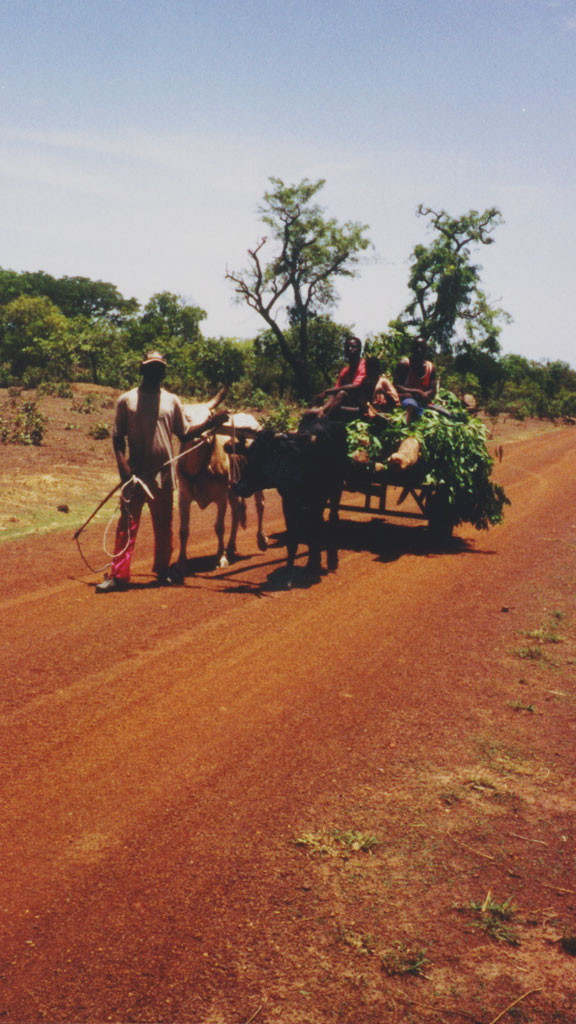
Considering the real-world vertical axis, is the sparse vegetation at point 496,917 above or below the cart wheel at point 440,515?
below

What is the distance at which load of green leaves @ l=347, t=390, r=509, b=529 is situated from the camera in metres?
9.71

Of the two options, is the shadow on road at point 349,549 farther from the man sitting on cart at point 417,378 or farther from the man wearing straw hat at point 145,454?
the man sitting on cart at point 417,378

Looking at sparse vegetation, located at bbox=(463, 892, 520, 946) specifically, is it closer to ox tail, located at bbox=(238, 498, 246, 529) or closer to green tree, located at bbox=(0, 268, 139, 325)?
ox tail, located at bbox=(238, 498, 246, 529)

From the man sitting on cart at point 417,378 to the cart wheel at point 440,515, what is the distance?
1.25 m

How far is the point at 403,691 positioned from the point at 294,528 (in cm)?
341

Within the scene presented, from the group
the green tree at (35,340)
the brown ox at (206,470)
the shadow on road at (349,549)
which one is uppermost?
the green tree at (35,340)

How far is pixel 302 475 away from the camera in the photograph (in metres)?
8.31

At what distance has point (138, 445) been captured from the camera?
25.8ft

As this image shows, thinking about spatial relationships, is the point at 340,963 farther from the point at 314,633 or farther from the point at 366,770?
the point at 314,633

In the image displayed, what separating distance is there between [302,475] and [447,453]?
2.42 metres

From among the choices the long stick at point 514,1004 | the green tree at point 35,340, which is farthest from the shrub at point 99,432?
the long stick at point 514,1004

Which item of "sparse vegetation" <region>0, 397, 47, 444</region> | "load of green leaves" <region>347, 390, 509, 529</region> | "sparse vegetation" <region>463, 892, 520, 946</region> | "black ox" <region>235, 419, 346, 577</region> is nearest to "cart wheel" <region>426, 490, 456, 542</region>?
"load of green leaves" <region>347, 390, 509, 529</region>

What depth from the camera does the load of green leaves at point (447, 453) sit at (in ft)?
31.9

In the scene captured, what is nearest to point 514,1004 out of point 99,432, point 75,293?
point 99,432
